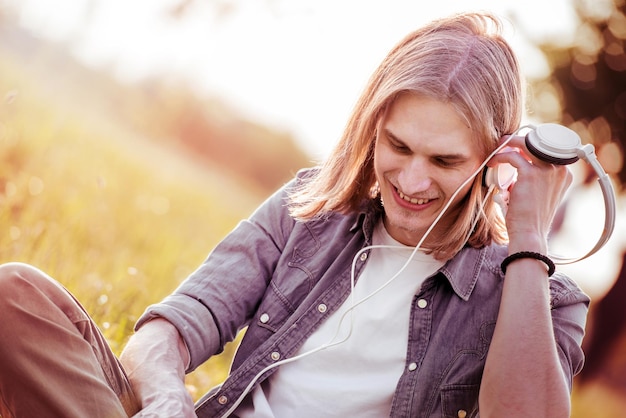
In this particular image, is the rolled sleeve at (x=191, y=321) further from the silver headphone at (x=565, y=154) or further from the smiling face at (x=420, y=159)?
the silver headphone at (x=565, y=154)

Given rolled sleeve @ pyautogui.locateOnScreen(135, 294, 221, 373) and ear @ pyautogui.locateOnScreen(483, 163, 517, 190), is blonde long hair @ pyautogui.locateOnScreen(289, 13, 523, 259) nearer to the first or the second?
ear @ pyautogui.locateOnScreen(483, 163, 517, 190)

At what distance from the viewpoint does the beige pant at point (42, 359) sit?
83.0 inches

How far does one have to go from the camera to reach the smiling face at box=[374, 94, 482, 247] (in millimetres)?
2615

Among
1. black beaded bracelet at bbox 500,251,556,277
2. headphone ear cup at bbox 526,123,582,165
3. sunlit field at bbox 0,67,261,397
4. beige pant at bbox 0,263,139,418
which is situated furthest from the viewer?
sunlit field at bbox 0,67,261,397

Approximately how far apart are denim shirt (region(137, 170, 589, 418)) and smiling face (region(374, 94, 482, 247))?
0.23 meters

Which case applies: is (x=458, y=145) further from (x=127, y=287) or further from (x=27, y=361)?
(x=127, y=287)

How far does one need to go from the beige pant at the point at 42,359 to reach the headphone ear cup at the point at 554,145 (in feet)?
4.70

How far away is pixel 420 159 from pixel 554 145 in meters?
0.42

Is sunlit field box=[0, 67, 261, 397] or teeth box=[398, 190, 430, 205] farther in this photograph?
sunlit field box=[0, 67, 261, 397]

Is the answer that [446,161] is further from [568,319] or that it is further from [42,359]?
[42,359]

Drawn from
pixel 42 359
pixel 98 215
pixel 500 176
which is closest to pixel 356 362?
pixel 500 176

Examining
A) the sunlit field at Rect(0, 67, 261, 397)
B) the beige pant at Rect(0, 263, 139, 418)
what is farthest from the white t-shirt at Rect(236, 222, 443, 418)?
the sunlit field at Rect(0, 67, 261, 397)

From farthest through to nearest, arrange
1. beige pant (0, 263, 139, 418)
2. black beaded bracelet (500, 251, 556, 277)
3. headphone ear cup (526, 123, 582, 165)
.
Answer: headphone ear cup (526, 123, 582, 165) < black beaded bracelet (500, 251, 556, 277) < beige pant (0, 263, 139, 418)

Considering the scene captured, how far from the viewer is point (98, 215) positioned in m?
5.67
